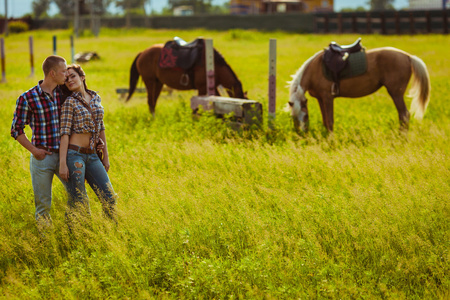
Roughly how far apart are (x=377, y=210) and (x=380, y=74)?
441 centimetres

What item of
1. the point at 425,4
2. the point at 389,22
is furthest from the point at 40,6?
the point at 389,22

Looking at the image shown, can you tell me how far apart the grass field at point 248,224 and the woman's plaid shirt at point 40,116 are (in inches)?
31.9

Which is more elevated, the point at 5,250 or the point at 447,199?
the point at 447,199

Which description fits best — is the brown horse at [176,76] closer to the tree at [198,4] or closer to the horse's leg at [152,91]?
the horse's leg at [152,91]

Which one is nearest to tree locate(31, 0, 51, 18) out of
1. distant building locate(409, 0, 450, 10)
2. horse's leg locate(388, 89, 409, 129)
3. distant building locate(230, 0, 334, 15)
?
distant building locate(230, 0, 334, 15)

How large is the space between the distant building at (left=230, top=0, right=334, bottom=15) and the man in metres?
61.4

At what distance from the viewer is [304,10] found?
218 ft

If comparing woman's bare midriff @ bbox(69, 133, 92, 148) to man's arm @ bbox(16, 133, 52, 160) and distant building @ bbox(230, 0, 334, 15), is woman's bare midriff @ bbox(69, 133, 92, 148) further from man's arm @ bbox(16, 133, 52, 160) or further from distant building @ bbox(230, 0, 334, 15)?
distant building @ bbox(230, 0, 334, 15)

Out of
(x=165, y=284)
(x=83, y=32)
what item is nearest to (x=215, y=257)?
(x=165, y=284)

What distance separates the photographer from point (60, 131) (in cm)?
432

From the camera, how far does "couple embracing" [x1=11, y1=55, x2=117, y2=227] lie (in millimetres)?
4258

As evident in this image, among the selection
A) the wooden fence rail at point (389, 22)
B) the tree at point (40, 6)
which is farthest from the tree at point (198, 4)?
the wooden fence rail at point (389, 22)

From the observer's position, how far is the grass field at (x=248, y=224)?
3.80 meters

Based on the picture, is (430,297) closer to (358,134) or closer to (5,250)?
(5,250)
